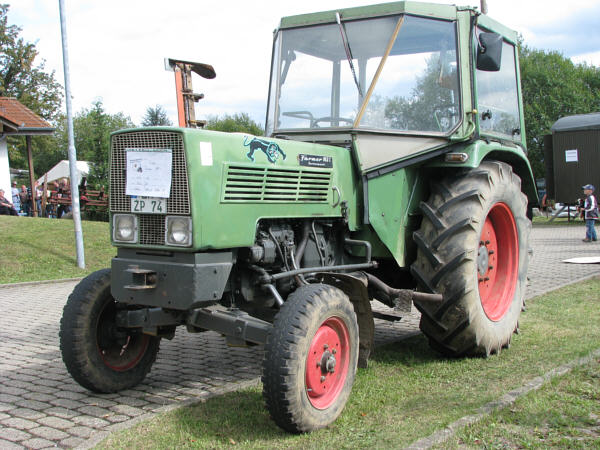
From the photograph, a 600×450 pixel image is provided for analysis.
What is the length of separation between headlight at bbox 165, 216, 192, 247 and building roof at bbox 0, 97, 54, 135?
21014mm

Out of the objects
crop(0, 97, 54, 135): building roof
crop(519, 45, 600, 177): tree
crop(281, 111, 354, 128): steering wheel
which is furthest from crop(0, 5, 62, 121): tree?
crop(281, 111, 354, 128): steering wheel

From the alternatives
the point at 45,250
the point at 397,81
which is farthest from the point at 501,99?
the point at 45,250

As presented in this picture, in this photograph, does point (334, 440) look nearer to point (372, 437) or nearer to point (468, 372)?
point (372, 437)

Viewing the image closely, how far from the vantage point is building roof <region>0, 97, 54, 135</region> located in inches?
927

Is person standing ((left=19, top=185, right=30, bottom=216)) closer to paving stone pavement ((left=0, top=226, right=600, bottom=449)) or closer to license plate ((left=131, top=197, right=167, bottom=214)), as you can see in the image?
paving stone pavement ((left=0, top=226, right=600, bottom=449))

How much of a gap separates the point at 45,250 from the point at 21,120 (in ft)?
48.1

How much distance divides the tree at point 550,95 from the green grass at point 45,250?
1214 inches

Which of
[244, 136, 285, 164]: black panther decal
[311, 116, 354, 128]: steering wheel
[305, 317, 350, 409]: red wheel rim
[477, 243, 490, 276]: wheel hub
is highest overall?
[311, 116, 354, 128]: steering wheel

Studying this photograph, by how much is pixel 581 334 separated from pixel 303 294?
3479mm

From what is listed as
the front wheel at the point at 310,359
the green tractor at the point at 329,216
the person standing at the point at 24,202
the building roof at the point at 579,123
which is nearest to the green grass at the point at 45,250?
the green tractor at the point at 329,216

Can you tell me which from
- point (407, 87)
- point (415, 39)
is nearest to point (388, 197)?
point (407, 87)

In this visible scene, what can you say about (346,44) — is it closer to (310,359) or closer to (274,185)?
(274,185)

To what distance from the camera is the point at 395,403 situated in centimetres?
448

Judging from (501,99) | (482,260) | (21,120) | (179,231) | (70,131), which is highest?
(21,120)
